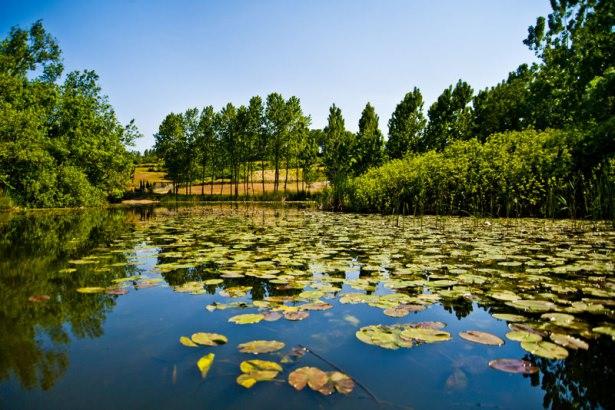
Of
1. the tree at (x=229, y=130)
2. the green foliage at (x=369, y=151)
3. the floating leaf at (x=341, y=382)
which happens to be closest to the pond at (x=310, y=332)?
the floating leaf at (x=341, y=382)

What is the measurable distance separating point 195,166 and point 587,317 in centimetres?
5229

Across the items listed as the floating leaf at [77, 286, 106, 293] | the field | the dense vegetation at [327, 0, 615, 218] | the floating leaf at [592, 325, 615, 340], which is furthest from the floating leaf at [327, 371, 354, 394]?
the field

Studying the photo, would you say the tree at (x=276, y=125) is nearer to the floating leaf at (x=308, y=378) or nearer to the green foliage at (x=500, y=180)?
the green foliage at (x=500, y=180)

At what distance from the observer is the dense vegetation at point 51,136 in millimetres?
18594

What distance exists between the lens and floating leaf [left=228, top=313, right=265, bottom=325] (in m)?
2.47

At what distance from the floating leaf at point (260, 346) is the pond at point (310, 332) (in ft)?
0.05

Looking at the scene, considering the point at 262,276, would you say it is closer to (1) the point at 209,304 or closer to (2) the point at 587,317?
(1) the point at 209,304

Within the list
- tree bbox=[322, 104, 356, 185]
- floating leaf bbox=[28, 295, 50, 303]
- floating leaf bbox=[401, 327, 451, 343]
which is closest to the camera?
floating leaf bbox=[401, 327, 451, 343]

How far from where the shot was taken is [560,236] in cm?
682

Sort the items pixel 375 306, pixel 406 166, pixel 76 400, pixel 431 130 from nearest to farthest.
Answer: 1. pixel 76 400
2. pixel 375 306
3. pixel 406 166
4. pixel 431 130

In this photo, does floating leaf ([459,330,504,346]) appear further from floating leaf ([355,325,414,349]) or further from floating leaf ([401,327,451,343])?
floating leaf ([355,325,414,349])

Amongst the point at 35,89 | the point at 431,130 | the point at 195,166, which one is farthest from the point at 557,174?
the point at 195,166

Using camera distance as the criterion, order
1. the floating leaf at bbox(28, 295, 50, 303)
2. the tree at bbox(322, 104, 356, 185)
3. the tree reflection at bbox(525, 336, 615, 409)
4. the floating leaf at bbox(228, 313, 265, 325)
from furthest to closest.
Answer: the tree at bbox(322, 104, 356, 185), the floating leaf at bbox(28, 295, 50, 303), the floating leaf at bbox(228, 313, 265, 325), the tree reflection at bbox(525, 336, 615, 409)

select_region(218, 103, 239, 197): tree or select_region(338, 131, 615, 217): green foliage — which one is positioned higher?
select_region(218, 103, 239, 197): tree
